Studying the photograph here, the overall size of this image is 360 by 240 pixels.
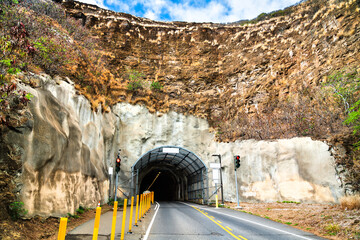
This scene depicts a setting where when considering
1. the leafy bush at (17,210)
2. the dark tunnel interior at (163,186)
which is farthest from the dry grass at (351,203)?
the dark tunnel interior at (163,186)

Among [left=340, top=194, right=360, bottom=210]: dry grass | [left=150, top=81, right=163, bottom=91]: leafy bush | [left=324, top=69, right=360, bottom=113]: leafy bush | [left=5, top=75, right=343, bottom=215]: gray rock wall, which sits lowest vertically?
[left=340, top=194, right=360, bottom=210]: dry grass

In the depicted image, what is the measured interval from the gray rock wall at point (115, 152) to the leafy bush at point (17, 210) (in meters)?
0.33

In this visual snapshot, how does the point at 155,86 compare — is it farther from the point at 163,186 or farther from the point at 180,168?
the point at 163,186

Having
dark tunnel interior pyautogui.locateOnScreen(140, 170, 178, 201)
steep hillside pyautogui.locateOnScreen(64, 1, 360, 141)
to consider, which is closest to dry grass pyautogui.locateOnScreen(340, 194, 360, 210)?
steep hillside pyautogui.locateOnScreen(64, 1, 360, 141)

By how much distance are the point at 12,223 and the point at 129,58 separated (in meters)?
28.5

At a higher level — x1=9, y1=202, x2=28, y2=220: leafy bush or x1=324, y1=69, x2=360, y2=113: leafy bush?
x1=324, y1=69, x2=360, y2=113: leafy bush

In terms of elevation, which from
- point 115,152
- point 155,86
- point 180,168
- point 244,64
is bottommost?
point 180,168

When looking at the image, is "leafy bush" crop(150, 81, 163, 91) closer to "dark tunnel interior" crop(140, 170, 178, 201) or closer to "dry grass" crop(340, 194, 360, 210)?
"dark tunnel interior" crop(140, 170, 178, 201)

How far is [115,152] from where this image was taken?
25.2m

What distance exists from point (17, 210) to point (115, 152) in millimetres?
18083

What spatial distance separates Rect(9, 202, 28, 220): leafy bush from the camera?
277 inches

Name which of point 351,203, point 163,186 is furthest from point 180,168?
point 351,203

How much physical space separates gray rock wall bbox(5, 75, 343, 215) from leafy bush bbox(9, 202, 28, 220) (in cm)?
33

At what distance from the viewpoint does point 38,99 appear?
981 centimetres
